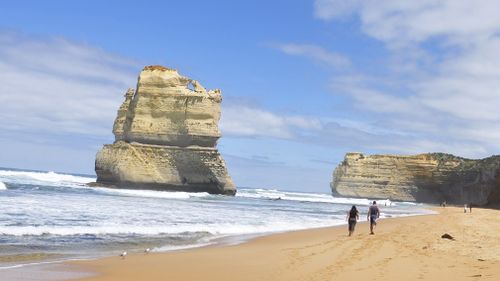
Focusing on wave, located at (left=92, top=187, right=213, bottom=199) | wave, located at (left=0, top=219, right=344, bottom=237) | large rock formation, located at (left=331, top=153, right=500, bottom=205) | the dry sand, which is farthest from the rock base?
large rock formation, located at (left=331, top=153, right=500, bottom=205)

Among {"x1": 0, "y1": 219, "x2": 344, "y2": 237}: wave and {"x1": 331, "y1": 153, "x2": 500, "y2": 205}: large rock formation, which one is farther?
{"x1": 331, "y1": 153, "x2": 500, "y2": 205}: large rock formation

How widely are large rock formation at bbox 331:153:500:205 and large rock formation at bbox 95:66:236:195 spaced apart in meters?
48.2

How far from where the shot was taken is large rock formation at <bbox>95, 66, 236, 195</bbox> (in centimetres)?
6353

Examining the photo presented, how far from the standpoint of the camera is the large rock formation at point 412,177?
324ft

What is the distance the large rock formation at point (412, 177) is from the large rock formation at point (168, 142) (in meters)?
48.2

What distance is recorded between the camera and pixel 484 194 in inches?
3359

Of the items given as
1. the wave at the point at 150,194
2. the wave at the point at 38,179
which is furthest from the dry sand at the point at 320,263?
the wave at the point at 38,179

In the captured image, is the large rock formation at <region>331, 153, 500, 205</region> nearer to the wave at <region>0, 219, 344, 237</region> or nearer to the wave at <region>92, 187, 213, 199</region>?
the wave at <region>92, 187, 213, 199</region>

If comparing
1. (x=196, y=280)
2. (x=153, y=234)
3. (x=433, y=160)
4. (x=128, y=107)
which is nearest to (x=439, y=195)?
(x=433, y=160)

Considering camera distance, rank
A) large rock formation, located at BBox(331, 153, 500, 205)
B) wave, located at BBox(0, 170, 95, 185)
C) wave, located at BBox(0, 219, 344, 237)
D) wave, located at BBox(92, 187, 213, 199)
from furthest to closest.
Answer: large rock formation, located at BBox(331, 153, 500, 205) < wave, located at BBox(0, 170, 95, 185) < wave, located at BBox(92, 187, 213, 199) < wave, located at BBox(0, 219, 344, 237)

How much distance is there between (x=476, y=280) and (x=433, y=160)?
331ft

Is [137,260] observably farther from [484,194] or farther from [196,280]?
[484,194]

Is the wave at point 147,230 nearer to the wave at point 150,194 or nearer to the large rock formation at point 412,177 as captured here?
the wave at point 150,194

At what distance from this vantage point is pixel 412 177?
107125 millimetres
